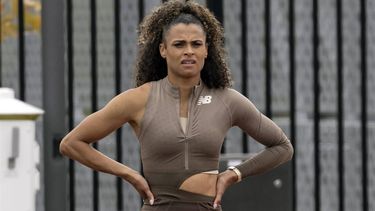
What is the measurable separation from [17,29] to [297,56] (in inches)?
65.0

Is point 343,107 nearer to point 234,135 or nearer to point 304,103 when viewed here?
point 304,103

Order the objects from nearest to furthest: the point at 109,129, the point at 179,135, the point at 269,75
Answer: the point at 179,135
the point at 109,129
the point at 269,75

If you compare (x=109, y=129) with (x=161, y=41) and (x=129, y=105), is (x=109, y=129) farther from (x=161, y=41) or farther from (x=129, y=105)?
(x=161, y=41)

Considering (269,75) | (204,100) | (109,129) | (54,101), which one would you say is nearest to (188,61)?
(204,100)

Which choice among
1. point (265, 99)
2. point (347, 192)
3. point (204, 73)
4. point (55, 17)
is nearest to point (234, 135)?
point (265, 99)

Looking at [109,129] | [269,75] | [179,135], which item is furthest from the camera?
[269,75]

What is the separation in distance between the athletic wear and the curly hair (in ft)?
0.19

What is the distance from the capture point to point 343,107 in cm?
638

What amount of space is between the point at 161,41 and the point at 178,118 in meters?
0.28

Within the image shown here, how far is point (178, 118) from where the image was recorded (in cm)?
318

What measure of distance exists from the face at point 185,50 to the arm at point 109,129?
114 millimetres

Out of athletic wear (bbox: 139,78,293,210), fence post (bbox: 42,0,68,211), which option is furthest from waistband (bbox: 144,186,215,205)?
fence post (bbox: 42,0,68,211)

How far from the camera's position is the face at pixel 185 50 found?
3.20 m

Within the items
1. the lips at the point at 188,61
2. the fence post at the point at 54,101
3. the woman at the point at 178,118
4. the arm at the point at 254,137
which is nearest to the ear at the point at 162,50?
the woman at the point at 178,118
